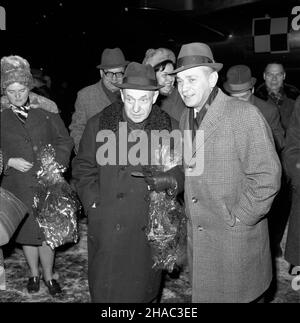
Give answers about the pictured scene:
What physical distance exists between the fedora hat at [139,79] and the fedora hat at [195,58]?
244 millimetres

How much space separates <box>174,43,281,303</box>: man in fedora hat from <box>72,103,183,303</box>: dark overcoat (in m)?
0.39

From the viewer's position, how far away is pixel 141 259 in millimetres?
Result: 2918

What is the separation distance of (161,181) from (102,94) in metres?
1.90

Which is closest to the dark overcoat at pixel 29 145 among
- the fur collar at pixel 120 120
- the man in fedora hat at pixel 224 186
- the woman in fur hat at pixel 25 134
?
the woman in fur hat at pixel 25 134

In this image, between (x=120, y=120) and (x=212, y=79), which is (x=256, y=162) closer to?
(x=212, y=79)

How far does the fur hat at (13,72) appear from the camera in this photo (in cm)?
337

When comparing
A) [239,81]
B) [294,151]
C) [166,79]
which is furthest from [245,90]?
[294,151]

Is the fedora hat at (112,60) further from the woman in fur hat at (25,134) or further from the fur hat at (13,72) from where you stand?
the fur hat at (13,72)

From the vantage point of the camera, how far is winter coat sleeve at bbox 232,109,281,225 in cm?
236

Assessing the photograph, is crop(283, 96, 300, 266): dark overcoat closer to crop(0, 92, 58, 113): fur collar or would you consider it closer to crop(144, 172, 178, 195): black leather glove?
crop(144, 172, 178, 195): black leather glove

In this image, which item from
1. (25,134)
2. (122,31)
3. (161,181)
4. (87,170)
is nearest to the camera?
(161,181)

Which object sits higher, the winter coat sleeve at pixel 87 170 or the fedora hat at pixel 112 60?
the fedora hat at pixel 112 60

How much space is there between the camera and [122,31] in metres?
10.9

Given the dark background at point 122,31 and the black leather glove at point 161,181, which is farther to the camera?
the dark background at point 122,31
